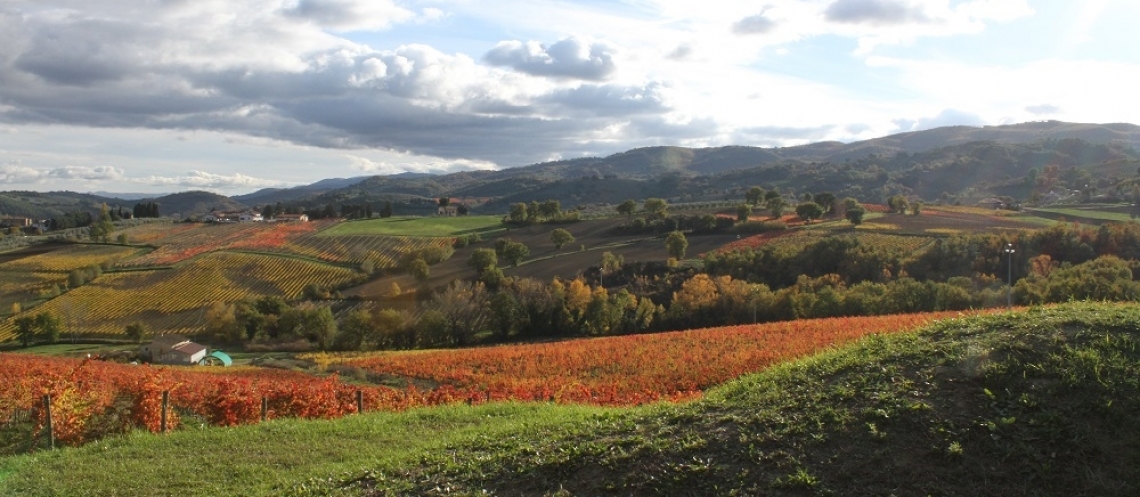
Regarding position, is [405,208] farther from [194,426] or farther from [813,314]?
[194,426]

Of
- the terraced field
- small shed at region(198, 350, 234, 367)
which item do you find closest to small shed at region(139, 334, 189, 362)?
small shed at region(198, 350, 234, 367)

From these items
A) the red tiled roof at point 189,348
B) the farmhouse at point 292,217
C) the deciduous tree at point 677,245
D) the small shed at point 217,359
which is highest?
the farmhouse at point 292,217

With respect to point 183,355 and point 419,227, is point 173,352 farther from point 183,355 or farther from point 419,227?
point 419,227

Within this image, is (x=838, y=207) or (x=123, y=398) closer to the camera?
(x=123, y=398)

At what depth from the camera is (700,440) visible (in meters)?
8.44

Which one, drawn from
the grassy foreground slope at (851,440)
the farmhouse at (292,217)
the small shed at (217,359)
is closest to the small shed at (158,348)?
the small shed at (217,359)

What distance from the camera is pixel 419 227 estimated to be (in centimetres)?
10681

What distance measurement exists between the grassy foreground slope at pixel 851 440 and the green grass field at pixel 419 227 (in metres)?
90.0

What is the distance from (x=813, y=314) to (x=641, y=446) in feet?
148

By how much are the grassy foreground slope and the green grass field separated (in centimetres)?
9000

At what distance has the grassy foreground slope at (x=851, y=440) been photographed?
741cm

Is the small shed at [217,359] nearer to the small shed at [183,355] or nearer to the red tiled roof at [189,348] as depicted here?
the small shed at [183,355]

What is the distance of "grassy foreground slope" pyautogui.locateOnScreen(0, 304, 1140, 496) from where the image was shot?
741 centimetres

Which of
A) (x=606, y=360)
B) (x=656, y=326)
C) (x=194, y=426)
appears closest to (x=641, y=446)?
(x=194, y=426)
